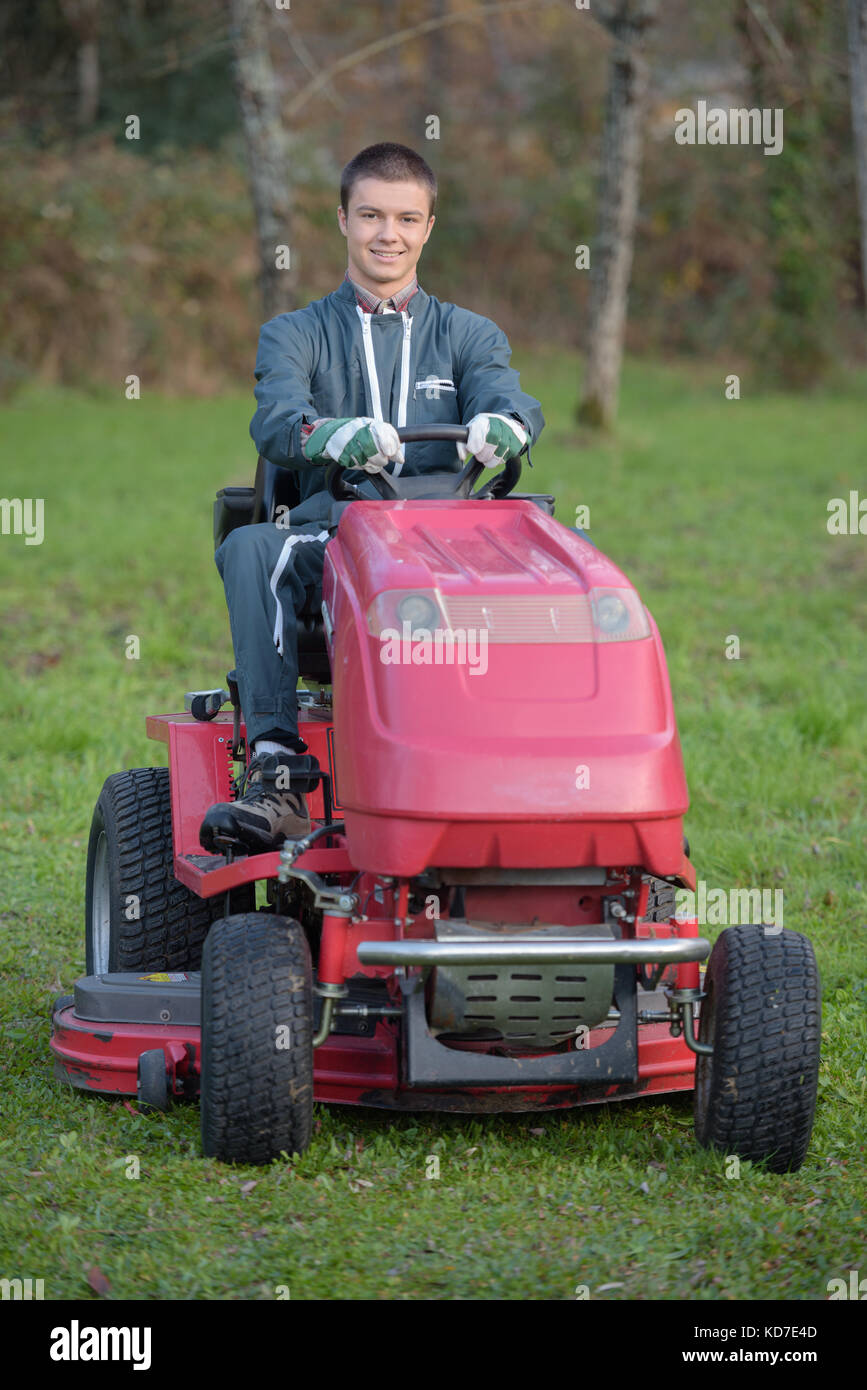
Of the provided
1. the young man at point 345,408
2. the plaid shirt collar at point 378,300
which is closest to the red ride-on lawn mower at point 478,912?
the young man at point 345,408

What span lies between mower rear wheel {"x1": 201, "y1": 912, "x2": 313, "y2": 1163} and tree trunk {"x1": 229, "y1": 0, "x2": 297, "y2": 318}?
27.6ft

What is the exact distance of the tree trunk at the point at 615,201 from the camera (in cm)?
1423

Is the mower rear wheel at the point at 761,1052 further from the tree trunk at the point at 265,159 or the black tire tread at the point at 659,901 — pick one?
the tree trunk at the point at 265,159

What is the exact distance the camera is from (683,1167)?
3506 millimetres

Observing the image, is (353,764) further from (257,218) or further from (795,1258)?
(257,218)

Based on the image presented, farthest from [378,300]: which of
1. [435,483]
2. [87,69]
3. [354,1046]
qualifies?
[87,69]

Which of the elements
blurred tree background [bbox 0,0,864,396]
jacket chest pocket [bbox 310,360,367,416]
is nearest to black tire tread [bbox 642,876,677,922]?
jacket chest pocket [bbox 310,360,367,416]

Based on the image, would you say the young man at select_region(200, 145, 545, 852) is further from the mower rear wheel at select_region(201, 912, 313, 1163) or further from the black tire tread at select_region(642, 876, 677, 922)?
the black tire tread at select_region(642, 876, 677, 922)

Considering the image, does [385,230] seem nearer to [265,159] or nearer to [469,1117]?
[469,1117]

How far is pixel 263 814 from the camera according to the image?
378cm

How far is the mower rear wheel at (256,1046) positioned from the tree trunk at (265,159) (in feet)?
27.6

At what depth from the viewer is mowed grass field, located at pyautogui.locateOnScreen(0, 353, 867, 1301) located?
3074mm

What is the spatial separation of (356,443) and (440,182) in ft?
79.9

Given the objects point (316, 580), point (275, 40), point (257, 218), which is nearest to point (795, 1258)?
point (316, 580)
